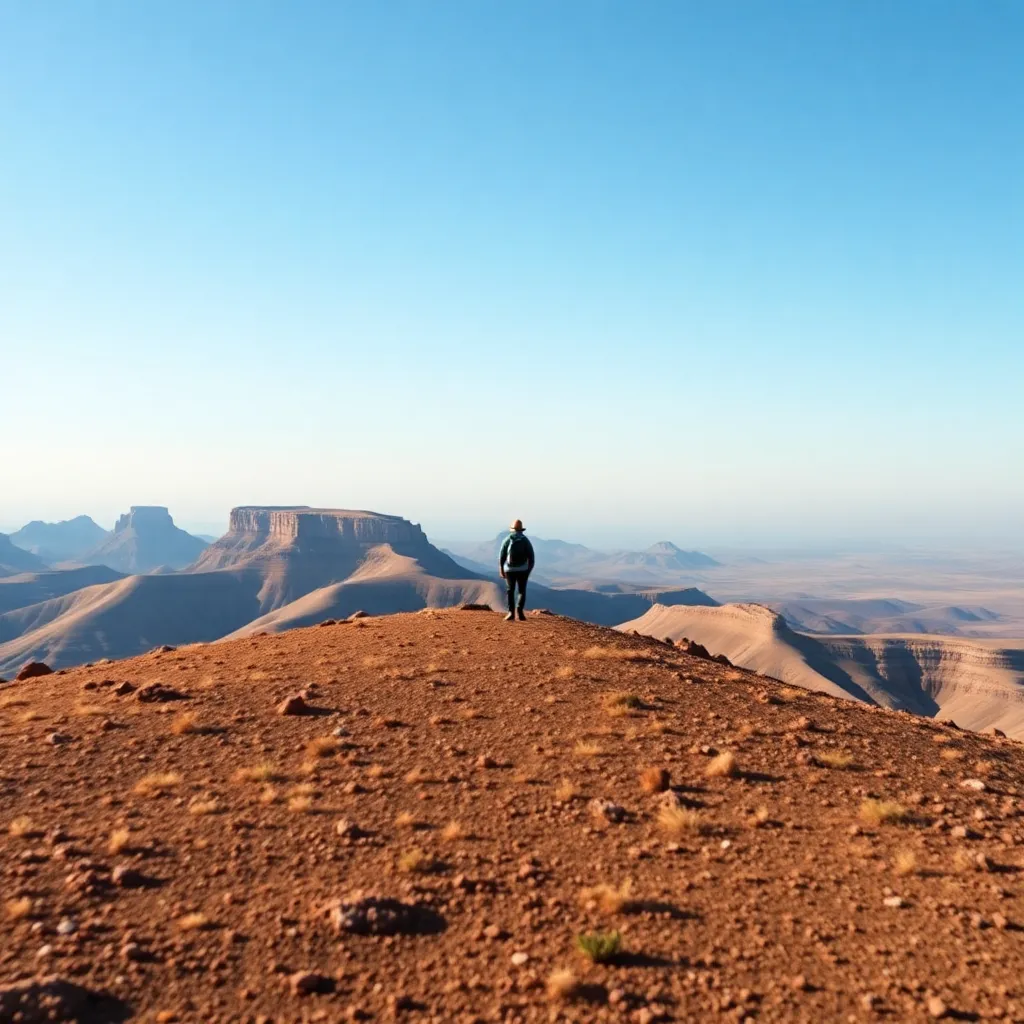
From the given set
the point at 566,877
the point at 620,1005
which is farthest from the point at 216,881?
the point at 620,1005

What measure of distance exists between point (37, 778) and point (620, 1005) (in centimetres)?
996

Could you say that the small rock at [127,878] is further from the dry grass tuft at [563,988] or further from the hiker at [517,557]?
the hiker at [517,557]

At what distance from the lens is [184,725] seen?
13.3m

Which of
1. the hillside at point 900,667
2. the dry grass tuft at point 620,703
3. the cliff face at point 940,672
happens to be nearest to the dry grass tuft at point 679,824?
the dry grass tuft at point 620,703

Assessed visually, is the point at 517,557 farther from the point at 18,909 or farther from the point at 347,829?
the point at 18,909

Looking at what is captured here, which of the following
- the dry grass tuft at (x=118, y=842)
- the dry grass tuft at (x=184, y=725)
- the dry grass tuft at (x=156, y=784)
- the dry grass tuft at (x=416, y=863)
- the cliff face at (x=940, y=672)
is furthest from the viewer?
the cliff face at (x=940, y=672)

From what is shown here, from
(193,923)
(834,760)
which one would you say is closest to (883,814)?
(834,760)

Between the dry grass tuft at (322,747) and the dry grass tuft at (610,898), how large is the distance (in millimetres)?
5690

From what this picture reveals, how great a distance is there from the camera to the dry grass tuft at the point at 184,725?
13234mm

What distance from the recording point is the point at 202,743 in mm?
12789

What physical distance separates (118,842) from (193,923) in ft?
7.64

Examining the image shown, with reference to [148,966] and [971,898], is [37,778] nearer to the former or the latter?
[148,966]

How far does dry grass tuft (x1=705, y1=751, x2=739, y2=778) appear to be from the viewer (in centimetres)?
1148

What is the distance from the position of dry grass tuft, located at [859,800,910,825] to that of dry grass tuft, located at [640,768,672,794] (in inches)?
110
